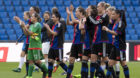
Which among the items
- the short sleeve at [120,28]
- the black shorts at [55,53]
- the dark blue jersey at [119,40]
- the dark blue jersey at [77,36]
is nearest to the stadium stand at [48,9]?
the dark blue jersey at [77,36]

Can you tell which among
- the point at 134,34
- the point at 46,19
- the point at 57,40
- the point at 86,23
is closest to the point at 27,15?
the point at 46,19

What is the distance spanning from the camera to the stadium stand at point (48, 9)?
21.6 meters

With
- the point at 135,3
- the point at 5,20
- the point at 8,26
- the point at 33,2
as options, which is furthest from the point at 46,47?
the point at 135,3

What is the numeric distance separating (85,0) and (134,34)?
446 centimetres

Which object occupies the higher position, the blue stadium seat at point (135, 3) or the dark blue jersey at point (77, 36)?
the blue stadium seat at point (135, 3)

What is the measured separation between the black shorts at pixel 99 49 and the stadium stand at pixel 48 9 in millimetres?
12221

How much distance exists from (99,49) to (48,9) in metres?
14.7

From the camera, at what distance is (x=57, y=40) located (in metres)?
9.73

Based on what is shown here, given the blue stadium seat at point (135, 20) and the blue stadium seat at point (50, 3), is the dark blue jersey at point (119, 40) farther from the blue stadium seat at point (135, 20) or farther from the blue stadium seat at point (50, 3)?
the blue stadium seat at point (50, 3)

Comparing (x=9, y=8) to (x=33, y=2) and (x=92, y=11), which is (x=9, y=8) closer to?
(x=33, y=2)

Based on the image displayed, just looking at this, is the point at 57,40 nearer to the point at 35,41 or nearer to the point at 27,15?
the point at 35,41

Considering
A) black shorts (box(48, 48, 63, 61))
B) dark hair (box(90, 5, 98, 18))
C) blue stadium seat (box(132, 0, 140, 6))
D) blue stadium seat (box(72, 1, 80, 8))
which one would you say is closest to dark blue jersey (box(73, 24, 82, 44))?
black shorts (box(48, 48, 63, 61))

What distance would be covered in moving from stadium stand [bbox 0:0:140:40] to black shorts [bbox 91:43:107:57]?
481 inches

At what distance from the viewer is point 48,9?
76.6ft
